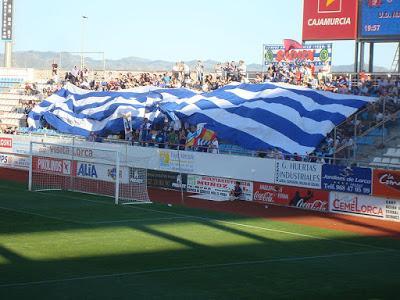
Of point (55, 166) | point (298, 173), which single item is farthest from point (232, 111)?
point (55, 166)

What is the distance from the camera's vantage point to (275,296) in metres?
13.7

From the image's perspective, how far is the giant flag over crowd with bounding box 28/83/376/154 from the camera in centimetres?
3102


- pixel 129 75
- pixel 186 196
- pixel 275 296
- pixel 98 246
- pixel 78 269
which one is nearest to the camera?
pixel 275 296

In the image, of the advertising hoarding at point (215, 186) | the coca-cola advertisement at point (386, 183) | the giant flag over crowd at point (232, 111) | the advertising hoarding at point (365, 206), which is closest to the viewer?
the coca-cola advertisement at point (386, 183)

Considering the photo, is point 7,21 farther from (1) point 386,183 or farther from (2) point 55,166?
(1) point 386,183

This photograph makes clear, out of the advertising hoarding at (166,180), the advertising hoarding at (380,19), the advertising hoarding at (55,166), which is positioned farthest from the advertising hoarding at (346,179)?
the advertising hoarding at (55,166)

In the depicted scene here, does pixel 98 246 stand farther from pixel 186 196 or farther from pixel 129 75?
pixel 129 75

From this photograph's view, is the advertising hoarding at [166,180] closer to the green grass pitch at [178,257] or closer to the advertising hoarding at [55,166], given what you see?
the advertising hoarding at [55,166]

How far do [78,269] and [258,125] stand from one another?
17.6 metres

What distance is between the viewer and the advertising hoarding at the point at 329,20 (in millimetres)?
Answer: 36812

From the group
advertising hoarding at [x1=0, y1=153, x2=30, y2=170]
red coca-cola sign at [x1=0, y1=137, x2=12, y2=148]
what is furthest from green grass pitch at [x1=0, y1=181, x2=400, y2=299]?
red coca-cola sign at [x1=0, y1=137, x2=12, y2=148]

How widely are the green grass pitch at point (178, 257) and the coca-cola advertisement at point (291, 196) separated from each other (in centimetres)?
385

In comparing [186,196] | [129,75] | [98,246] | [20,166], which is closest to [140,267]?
[98,246]

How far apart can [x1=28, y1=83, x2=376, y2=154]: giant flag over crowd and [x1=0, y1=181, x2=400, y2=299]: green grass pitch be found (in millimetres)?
6821
